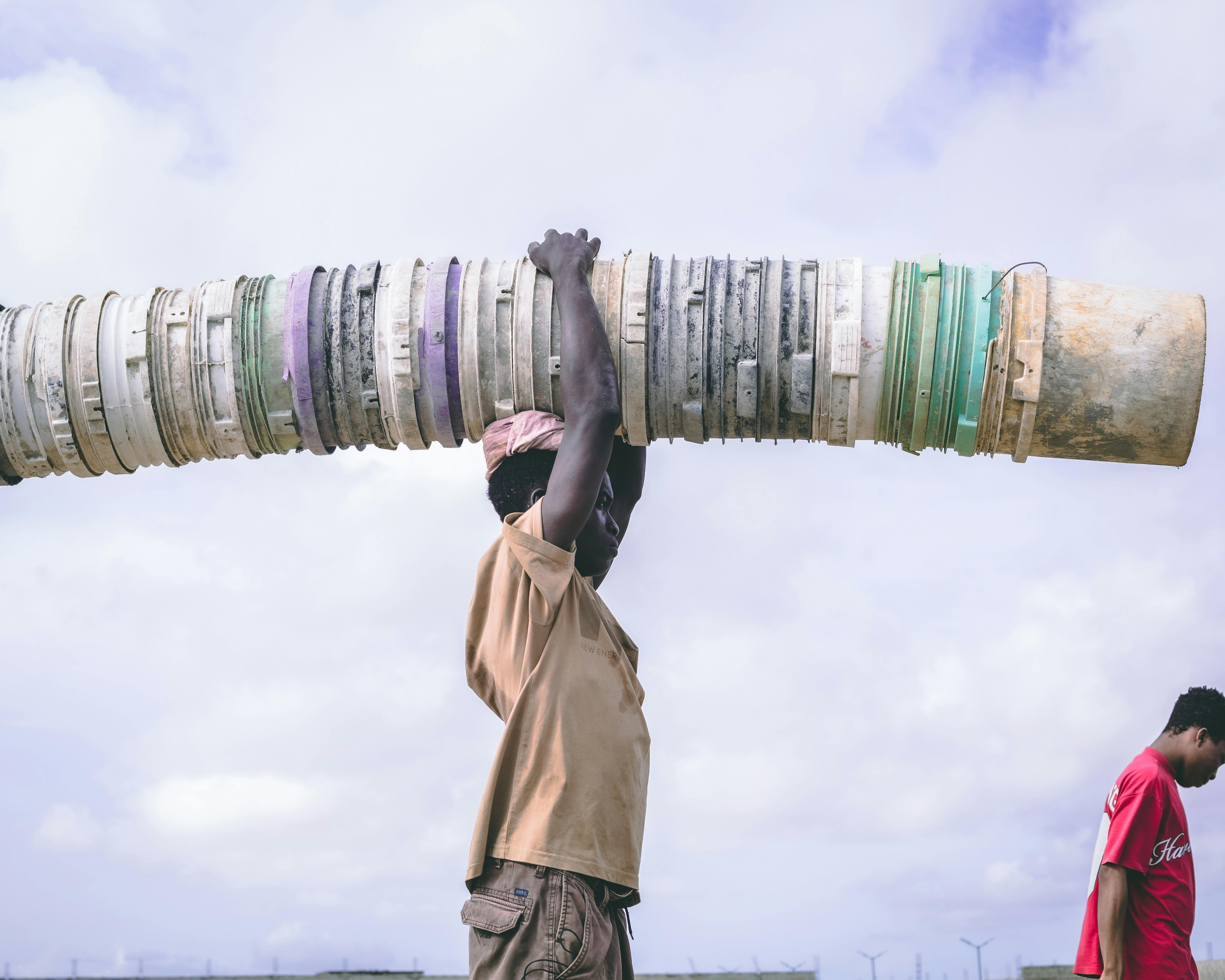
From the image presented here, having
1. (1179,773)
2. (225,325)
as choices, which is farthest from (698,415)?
(1179,773)

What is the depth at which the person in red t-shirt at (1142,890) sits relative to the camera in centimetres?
538

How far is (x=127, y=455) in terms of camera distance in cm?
454

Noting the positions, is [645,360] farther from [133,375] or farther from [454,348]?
[133,375]

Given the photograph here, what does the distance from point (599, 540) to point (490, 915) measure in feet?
4.04

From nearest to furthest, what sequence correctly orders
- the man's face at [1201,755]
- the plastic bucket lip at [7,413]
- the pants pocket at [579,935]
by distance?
the pants pocket at [579,935], the plastic bucket lip at [7,413], the man's face at [1201,755]

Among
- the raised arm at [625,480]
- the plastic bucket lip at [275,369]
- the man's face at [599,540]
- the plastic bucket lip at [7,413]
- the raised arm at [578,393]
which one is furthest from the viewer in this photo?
the raised arm at [625,480]

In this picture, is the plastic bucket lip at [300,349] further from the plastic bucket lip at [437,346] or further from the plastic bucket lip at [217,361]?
the plastic bucket lip at [437,346]

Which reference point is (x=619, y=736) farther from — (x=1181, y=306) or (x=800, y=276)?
(x=1181, y=306)

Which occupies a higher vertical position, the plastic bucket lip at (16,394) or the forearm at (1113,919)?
the plastic bucket lip at (16,394)

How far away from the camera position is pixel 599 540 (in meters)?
4.12

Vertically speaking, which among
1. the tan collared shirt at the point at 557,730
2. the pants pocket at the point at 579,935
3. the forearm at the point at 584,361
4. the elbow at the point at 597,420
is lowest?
the pants pocket at the point at 579,935

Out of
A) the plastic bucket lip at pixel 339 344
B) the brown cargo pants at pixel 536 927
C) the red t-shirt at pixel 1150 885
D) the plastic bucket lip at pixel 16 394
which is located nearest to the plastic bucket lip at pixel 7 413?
the plastic bucket lip at pixel 16 394

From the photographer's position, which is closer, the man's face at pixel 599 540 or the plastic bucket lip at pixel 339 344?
the man's face at pixel 599 540

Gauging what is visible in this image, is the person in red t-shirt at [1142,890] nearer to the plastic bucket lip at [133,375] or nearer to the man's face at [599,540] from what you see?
the man's face at [599,540]
